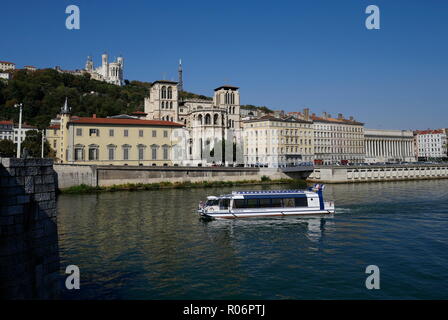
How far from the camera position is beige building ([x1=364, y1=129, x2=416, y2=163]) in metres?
109

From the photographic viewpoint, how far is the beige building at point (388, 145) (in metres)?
109

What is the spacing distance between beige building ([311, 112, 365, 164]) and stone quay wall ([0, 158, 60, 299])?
278 feet

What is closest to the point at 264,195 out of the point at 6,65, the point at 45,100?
the point at 45,100

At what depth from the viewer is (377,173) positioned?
74.4 metres

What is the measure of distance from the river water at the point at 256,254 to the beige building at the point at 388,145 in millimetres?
82180

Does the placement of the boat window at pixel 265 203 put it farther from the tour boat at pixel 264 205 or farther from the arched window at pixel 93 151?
the arched window at pixel 93 151

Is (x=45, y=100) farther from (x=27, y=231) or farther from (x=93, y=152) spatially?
(x=27, y=231)

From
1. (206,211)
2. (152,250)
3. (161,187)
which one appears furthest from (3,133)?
(152,250)

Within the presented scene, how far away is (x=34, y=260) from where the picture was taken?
10789 millimetres

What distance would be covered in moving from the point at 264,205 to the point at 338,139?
246 ft

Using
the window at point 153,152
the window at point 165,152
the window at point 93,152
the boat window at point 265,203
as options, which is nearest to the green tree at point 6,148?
the window at point 93,152

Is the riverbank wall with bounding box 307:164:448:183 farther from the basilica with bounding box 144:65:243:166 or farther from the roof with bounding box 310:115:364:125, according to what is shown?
the roof with bounding box 310:115:364:125
